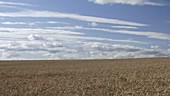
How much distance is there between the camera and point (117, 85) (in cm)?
3067

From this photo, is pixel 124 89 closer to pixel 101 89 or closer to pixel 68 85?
pixel 101 89

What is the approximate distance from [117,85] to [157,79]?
14.3 ft

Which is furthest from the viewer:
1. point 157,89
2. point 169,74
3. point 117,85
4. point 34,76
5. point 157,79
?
point 34,76

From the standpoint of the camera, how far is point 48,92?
94.6 feet

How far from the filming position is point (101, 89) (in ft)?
95.6

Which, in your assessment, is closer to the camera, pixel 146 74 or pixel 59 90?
pixel 59 90

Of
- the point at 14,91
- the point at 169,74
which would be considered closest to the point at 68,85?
the point at 14,91

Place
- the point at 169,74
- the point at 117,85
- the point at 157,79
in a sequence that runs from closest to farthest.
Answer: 1. the point at 117,85
2. the point at 157,79
3. the point at 169,74

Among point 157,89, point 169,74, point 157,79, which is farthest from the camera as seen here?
point 169,74

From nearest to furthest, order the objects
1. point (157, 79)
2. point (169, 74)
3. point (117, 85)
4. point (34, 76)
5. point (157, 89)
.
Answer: point (157, 89)
point (117, 85)
point (157, 79)
point (169, 74)
point (34, 76)

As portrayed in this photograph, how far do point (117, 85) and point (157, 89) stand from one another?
3.69 meters

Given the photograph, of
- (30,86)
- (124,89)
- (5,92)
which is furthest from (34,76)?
(124,89)

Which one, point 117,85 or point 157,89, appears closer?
point 157,89

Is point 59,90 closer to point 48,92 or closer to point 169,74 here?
point 48,92
